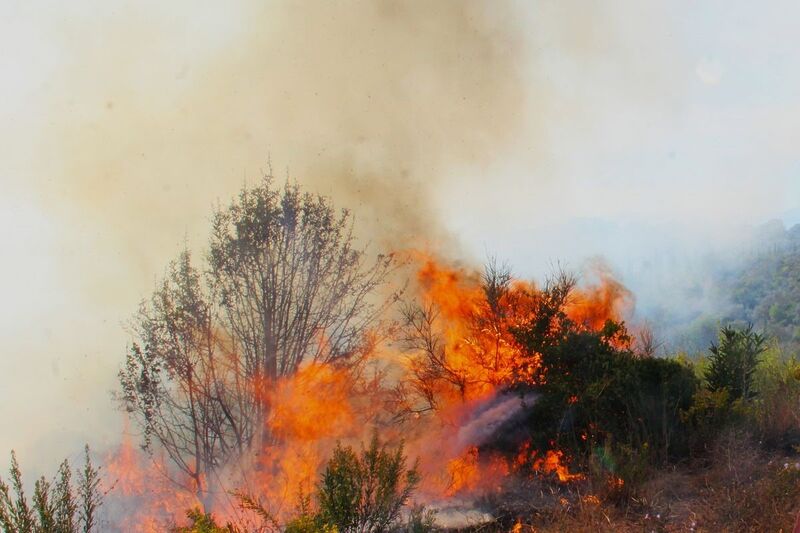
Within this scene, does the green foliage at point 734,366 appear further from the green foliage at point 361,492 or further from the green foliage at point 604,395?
the green foliage at point 361,492

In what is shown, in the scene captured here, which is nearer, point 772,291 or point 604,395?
point 604,395

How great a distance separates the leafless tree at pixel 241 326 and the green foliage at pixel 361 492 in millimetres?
4857

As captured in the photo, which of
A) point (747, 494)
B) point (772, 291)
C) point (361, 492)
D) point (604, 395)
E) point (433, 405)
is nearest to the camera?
point (361, 492)

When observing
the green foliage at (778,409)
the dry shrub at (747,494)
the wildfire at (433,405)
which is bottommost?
the dry shrub at (747,494)

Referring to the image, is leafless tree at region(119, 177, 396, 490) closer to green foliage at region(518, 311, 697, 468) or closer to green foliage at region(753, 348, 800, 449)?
Answer: green foliage at region(518, 311, 697, 468)

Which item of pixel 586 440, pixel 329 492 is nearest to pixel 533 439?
pixel 586 440

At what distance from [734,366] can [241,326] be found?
8.24 meters

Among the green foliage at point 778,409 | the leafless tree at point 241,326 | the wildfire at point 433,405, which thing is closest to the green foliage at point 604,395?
the wildfire at point 433,405

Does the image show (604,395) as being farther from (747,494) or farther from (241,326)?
(241,326)

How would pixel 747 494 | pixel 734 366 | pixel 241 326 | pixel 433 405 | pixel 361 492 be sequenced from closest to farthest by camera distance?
pixel 361 492 → pixel 747 494 → pixel 734 366 → pixel 241 326 → pixel 433 405

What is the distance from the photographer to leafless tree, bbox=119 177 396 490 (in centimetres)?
1051

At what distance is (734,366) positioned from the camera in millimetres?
10031

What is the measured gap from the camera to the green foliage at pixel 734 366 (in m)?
9.95

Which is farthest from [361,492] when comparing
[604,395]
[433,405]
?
[433,405]
